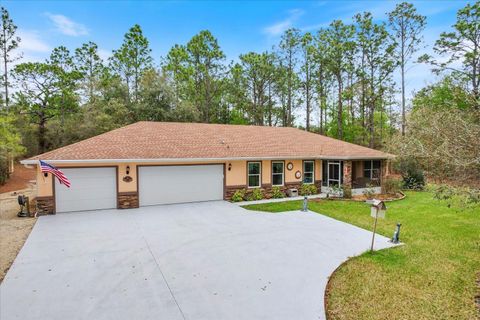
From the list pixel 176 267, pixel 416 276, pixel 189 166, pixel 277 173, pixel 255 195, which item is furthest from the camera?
pixel 277 173

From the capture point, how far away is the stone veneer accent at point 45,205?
10.8 meters

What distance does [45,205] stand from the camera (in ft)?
35.9

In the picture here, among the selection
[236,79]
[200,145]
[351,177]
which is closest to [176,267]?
[200,145]

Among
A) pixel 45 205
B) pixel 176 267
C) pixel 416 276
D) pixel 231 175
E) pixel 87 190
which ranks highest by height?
pixel 231 175

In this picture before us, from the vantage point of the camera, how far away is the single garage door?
12.6 metres

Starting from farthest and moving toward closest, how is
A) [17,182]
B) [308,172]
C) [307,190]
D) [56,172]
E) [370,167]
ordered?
1. [17,182]
2. [370,167]
3. [308,172]
4. [307,190]
5. [56,172]

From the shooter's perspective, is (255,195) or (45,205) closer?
(45,205)

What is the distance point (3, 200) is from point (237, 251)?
14902mm

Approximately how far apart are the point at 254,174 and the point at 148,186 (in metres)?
5.45

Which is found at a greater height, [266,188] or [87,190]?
[87,190]

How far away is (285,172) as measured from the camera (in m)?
15.5

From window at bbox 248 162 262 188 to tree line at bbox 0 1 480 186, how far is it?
1265 centimetres

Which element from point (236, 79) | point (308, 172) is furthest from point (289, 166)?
point (236, 79)

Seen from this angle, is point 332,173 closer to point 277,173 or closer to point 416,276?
point 277,173
